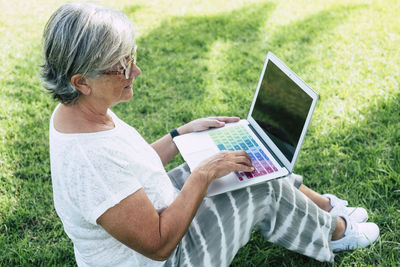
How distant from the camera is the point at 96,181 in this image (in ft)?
4.50

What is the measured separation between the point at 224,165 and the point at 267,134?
50 centimetres

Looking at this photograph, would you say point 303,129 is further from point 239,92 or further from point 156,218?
point 239,92

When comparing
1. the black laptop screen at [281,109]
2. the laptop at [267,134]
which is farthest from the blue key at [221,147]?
the black laptop screen at [281,109]

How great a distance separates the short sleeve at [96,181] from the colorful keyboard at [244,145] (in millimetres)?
597

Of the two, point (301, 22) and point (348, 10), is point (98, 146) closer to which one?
point (301, 22)

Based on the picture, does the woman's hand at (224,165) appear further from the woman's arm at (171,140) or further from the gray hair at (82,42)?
the gray hair at (82,42)

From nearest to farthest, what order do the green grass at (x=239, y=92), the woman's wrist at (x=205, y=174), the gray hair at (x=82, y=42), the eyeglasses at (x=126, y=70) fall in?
the gray hair at (x=82, y=42) < the eyeglasses at (x=126, y=70) < the woman's wrist at (x=205, y=174) < the green grass at (x=239, y=92)

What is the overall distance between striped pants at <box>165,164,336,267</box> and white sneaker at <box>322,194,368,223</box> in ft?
0.72

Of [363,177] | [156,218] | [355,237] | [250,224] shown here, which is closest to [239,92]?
[363,177]

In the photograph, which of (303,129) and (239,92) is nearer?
(303,129)

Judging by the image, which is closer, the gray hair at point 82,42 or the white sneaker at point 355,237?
the gray hair at point 82,42

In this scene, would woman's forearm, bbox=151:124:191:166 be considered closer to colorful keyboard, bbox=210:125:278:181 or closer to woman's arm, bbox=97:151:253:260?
colorful keyboard, bbox=210:125:278:181

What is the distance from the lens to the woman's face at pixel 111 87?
1.47 metres

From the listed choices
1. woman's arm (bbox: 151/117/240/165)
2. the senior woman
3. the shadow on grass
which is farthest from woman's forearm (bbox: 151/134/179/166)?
the shadow on grass
